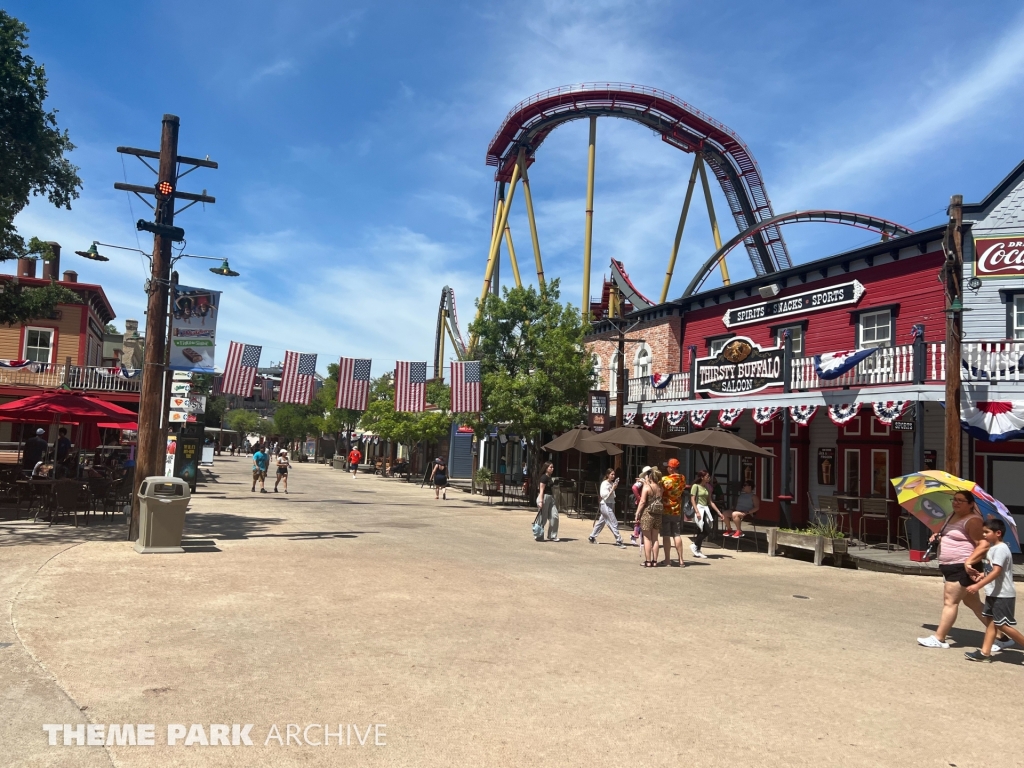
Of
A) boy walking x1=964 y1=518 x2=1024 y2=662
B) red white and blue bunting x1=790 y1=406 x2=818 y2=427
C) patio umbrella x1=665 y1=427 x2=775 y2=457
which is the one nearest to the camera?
boy walking x1=964 y1=518 x2=1024 y2=662

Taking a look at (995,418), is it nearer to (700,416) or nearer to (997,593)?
(700,416)

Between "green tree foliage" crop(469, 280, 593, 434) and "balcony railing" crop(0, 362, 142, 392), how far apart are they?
15179 mm

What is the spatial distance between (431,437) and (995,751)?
123 ft

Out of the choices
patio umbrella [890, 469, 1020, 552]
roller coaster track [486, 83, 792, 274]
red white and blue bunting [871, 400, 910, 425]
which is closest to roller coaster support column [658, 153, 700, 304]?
roller coaster track [486, 83, 792, 274]

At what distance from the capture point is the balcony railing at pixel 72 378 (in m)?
31.0

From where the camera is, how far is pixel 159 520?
12094 mm

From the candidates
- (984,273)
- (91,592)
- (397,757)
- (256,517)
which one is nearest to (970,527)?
(397,757)

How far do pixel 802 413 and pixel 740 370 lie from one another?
240cm

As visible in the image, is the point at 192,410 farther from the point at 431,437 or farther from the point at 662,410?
the point at 662,410

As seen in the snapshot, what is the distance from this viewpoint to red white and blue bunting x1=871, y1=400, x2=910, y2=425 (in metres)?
15.7

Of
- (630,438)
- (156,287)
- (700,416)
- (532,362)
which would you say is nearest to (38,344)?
(532,362)

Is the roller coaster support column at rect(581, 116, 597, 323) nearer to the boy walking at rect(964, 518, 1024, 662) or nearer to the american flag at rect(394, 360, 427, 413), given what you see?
the american flag at rect(394, 360, 427, 413)

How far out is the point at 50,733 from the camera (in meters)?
4.62

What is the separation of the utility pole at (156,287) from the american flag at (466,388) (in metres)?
13.9
